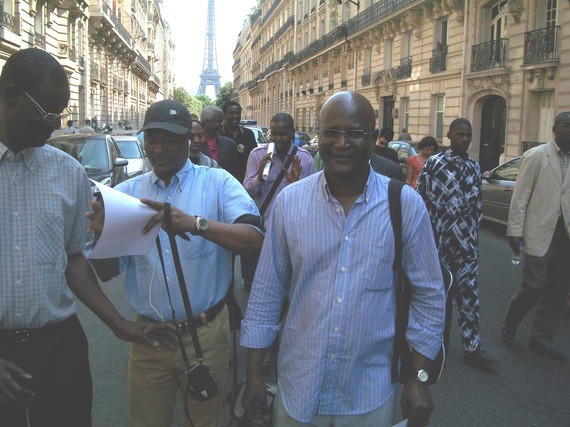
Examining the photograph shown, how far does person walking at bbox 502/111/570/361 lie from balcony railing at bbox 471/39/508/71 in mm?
17416

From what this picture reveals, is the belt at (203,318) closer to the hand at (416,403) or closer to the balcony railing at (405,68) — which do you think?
the hand at (416,403)

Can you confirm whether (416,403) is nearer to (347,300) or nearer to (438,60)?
(347,300)

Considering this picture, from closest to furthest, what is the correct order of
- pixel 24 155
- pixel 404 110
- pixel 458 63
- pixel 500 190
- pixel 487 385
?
pixel 24 155, pixel 487 385, pixel 500 190, pixel 458 63, pixel 404 110

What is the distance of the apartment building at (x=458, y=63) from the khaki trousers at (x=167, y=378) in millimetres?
17833

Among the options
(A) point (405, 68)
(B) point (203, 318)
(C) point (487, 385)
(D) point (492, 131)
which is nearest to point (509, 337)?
(C) point (487, 385)

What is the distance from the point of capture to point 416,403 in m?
1.98

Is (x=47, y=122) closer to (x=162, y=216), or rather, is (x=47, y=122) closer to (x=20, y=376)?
(x=162, y=216)

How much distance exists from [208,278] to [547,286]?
367 centimetres

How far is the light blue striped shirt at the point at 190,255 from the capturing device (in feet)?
7.77

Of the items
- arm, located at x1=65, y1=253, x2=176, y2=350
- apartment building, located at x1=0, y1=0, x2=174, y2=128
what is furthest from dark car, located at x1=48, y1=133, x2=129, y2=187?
apartment building, located at x1=0, y1=0, x2=174, y2=128

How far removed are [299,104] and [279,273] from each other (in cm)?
5539

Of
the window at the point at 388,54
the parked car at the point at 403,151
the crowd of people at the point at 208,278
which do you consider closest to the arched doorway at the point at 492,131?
the parked car at the point at 403,151

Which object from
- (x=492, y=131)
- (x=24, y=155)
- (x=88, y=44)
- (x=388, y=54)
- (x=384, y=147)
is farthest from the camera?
(x=88, y=44)

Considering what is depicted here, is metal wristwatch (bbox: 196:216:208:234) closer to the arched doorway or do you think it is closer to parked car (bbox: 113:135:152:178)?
parked car (bbox: 113:135:152:178)
